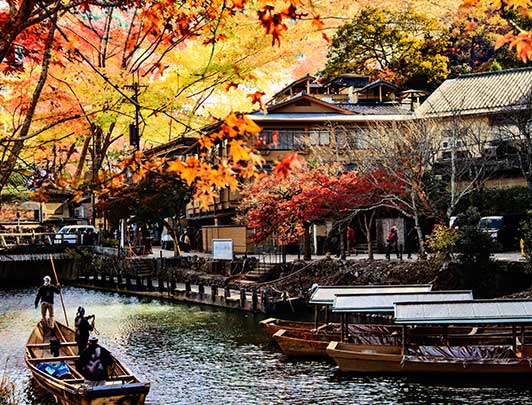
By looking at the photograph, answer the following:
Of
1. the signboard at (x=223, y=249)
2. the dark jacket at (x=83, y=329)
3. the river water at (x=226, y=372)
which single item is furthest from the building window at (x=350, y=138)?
the dark jacket at (x=83, y=329)

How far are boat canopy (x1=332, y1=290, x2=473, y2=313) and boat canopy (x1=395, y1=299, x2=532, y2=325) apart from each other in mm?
1863

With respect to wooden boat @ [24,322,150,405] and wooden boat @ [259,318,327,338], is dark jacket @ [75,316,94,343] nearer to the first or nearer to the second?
wooden boat @ [24,322,150,405]

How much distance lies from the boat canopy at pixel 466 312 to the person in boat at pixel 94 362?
8.26 metres

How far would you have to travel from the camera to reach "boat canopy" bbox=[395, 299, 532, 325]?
1884 cm

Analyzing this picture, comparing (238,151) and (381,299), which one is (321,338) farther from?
(238,151)

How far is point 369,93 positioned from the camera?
191 ft

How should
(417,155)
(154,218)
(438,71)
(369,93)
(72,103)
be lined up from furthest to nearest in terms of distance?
1. (438,71)
2. (369,93)
3. (154,218)
4. (417,155)
5. (72,103)

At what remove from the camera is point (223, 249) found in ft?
134

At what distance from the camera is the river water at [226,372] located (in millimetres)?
17766

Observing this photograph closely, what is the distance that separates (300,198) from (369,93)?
25.0 m

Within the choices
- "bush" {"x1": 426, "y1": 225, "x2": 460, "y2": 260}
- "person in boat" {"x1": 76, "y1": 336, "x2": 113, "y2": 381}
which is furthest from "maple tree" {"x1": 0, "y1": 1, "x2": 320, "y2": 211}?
"bush" {"x1": 426, "y1": 225, "x2": 460, "y2": 260}

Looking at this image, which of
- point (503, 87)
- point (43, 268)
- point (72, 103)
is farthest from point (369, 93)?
point (72, 103)

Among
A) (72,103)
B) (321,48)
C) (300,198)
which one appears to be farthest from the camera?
(321,48)

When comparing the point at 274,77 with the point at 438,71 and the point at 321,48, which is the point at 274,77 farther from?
the point at 321,48
